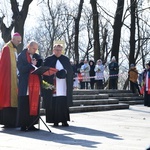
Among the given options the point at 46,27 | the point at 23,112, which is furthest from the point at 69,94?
the point at 46,27

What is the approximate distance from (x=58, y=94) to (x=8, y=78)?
1.24 metres

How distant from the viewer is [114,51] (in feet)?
89.6

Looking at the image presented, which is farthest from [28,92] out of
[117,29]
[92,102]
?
[117,29]

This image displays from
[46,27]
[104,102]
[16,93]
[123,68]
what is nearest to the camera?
[16,93]

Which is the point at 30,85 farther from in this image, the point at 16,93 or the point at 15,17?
the point at 15,17

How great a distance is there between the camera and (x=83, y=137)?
28.6ft

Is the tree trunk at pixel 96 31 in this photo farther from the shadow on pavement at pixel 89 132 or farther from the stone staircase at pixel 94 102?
the shadow on pavement at pixel 89 132

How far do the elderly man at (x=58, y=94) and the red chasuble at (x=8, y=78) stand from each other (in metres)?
0.77

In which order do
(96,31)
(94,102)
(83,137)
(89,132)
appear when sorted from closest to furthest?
(83,137) < (89,132) < (94,102) < (96,31)

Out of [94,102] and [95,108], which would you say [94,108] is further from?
[94,102]

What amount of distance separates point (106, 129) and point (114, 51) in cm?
1750

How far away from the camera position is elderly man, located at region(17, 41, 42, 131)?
9688 millimetres

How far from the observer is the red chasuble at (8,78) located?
1024cm

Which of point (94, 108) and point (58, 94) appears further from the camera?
point (94, 108)
